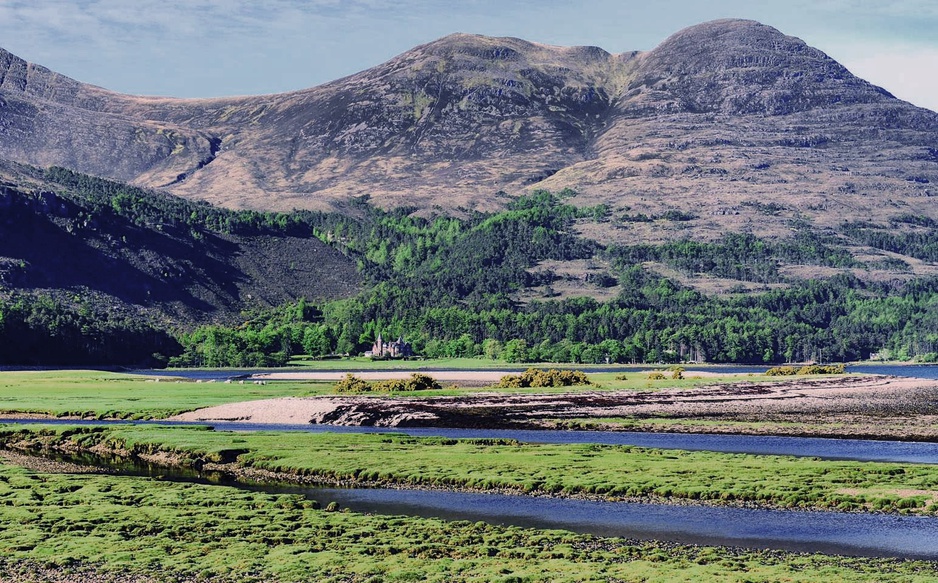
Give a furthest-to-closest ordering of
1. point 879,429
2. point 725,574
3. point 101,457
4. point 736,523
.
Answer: point 879,429 < point 101,457 < point 736,523 < point 725,574

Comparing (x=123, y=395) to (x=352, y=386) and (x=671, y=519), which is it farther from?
(x=671, y=519)

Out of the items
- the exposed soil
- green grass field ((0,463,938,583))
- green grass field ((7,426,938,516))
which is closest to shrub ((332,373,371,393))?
the exposed soil

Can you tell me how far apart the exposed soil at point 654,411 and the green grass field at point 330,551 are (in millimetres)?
53040

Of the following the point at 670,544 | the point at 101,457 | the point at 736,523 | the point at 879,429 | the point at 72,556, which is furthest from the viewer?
the point at 879,429

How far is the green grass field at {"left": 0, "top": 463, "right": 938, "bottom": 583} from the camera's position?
47281 mm

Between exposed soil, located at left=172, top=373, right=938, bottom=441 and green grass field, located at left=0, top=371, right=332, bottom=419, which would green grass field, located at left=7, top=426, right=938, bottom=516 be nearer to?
exposed soil, located at left=172, top=373, right=938, bottom=441

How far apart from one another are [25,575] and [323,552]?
12063 millimetres

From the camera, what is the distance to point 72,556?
5028 cm

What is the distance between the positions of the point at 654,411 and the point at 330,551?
81.1 meters

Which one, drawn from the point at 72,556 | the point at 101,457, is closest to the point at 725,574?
the point at 72,556

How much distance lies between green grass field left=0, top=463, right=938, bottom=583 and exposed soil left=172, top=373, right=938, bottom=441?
53.0 metres

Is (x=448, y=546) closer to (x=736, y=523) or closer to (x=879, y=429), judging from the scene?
(x=736, y=523)

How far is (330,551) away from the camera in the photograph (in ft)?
169

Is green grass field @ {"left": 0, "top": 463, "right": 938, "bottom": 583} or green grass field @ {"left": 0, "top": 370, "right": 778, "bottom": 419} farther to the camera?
green grass field @ {"left": 0, "top": 370, "right": 778, "bottom": 419}
